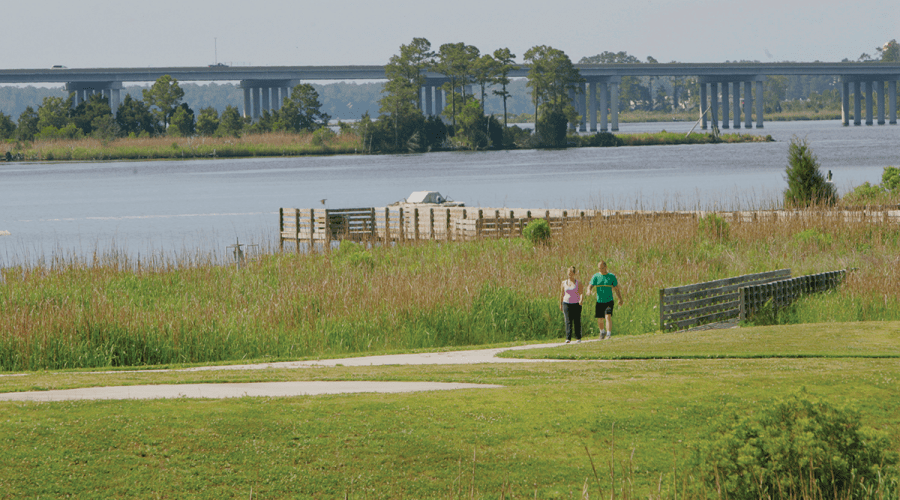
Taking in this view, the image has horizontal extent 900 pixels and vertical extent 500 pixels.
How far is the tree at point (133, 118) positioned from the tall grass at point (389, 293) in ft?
391

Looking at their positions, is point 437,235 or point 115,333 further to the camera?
point 437,235

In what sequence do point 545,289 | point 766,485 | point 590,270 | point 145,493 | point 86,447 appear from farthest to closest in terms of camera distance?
1. point 590,270
2. point 545,289
3. point 86,447
4. point 145,493
5. point 766,485

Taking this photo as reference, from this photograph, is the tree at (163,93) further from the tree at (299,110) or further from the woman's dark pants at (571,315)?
the woman's dark pants at (571,315)

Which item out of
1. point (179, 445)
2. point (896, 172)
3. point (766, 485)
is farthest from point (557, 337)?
point (896, 172)

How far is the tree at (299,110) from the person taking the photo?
483 feet

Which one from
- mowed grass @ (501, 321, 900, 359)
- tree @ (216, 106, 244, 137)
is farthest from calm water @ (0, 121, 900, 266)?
mowed grass @ (501, 321, 900, 359)

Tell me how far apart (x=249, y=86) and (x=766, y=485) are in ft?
516

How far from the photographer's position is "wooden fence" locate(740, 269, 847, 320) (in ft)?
75.3

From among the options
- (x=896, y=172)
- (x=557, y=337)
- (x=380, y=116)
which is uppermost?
(x=380, y=116)

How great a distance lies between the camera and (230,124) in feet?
487

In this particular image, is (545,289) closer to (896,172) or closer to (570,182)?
(896,172)

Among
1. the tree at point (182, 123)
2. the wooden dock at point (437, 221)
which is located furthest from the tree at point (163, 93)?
the wooden dock at point (437, 221)

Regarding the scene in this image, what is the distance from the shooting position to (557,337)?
23156 mm

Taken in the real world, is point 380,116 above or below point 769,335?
above
